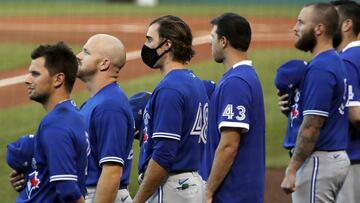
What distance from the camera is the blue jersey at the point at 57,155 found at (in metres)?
4.91

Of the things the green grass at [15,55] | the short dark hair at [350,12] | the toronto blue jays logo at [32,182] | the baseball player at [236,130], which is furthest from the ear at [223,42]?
the green grass at [15,55]

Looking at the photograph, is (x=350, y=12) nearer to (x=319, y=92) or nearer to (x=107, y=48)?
(x=319, y=92)

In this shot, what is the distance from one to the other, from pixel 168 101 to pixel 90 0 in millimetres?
34119

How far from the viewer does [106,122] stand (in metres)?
5.59

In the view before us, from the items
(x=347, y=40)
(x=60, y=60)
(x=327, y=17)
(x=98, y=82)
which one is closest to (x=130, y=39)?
(x=347, y=40)

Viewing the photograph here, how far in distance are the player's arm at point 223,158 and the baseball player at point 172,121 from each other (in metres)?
0.17

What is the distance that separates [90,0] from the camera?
130 feet

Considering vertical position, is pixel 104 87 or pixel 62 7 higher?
pixel 104 87

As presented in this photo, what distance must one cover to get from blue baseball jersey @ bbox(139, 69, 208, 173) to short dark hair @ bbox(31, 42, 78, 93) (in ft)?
2.76

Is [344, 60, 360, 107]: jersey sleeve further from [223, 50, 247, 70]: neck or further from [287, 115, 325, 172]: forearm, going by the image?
[223, 50, 247, 70]: neck

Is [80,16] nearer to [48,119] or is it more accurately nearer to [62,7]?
[62,7]

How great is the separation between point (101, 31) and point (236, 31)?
20537 mm

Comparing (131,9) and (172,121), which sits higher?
(172,121)

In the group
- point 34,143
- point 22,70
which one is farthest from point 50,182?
point 22,70
